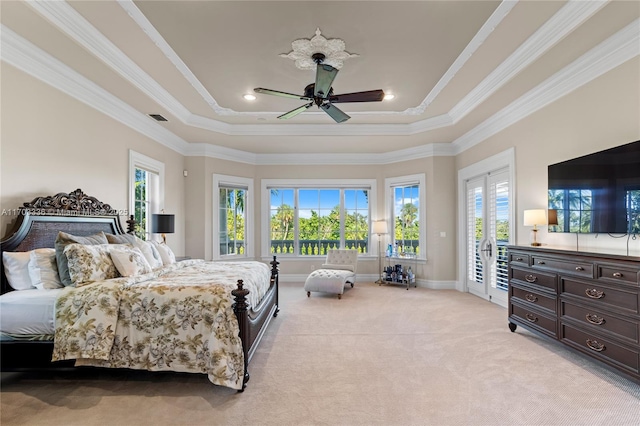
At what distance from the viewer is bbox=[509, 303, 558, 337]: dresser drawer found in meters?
3.18

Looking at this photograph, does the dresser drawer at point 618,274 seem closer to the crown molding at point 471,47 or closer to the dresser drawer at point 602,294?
the dresser drawer at point 602,294

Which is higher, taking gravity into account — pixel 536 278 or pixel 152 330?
pixel 536 278

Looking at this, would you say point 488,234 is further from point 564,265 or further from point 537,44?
point 537,44

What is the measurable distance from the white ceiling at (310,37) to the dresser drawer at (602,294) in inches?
81.1

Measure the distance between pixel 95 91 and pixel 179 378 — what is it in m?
3.39

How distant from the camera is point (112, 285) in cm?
257

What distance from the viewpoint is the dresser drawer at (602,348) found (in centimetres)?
243

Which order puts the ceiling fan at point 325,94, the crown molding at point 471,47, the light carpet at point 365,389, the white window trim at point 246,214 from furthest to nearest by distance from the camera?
1. the white window trim at point 246,214
2. the ceiling fan at point 325,94
3. the crown molding at point 471,47
4. the light carpet at point 365,389

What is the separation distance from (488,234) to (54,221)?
5.90 meters

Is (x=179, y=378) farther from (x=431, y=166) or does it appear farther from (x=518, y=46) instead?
(x=431, y=166)

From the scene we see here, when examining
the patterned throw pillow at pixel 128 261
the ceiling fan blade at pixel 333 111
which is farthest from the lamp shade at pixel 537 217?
the patterned throw pillow at pixel 128 261

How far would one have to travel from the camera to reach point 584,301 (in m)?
2.83

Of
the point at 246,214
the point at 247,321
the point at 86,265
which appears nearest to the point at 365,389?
the point at 247,321

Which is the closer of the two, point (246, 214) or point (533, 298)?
point (533, 298)
